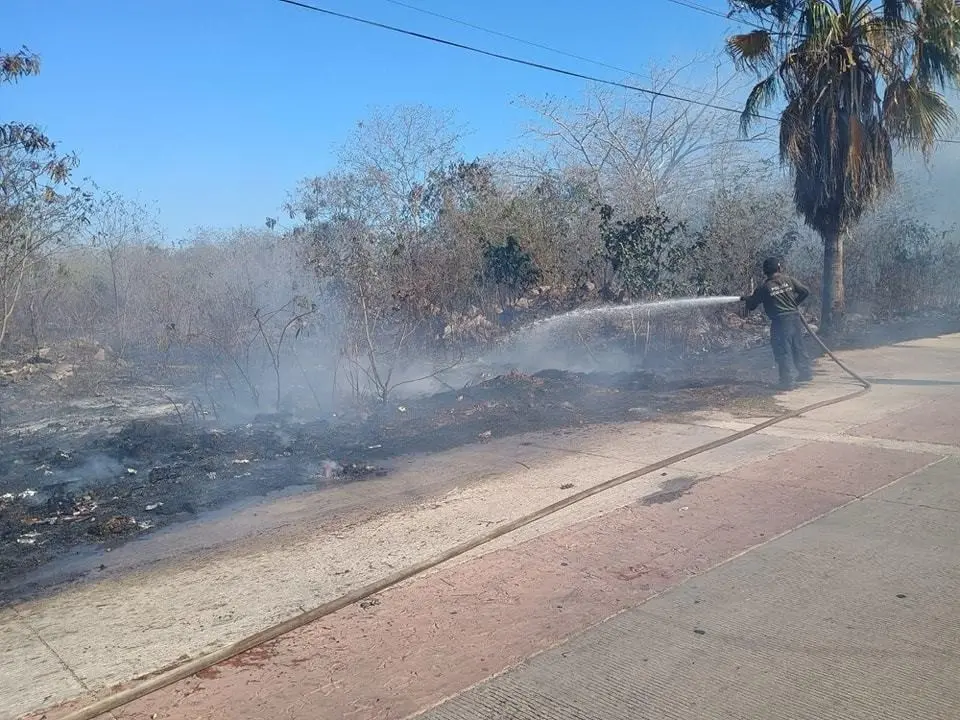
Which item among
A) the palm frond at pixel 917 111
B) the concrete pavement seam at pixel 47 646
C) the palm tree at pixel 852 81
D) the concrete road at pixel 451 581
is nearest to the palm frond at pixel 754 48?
the palm tree at pixel 852 81

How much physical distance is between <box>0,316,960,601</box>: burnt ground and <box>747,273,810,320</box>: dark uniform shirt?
104 cm

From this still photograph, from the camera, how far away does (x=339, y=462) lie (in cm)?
802

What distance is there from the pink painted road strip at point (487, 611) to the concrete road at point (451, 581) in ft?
0.04

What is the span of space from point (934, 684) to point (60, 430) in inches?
392

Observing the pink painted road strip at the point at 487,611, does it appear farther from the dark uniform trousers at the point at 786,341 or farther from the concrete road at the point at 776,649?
the dark uniform trousers at the point at 786,341

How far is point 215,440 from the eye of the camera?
29.4 feet

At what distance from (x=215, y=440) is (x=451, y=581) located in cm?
491

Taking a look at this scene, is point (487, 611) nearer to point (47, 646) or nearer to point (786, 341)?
point (47, 646)

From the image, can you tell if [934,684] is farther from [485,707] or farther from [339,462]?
[339,462]

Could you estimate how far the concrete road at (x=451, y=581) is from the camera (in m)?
3.77

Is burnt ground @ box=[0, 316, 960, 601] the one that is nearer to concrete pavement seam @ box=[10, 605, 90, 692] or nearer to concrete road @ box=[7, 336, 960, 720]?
concrete pavement seam @ box=[10, 605, 90, 692]

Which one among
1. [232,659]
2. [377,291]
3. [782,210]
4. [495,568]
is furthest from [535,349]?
[232,659]

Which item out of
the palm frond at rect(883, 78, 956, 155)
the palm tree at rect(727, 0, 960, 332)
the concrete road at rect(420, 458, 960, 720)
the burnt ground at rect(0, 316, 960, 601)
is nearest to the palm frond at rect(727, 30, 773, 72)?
the palm tree at rect(727, 0, 960, 332)

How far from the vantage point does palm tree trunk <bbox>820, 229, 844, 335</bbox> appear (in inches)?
595
